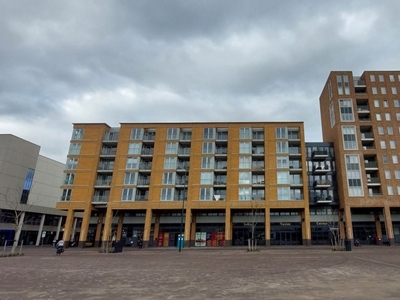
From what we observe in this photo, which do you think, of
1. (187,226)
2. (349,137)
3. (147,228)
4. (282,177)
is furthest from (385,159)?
(147,228)

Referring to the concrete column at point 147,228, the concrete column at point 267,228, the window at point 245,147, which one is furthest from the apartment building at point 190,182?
the concrete column at point 267,228

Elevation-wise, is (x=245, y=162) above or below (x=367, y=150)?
below

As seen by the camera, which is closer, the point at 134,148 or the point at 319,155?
the point at 134,148

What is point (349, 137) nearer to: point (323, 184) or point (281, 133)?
point (323, 184)

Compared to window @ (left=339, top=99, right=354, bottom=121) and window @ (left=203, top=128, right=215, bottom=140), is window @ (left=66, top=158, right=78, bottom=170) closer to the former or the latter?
window @ (left=203, top=128, right=215, bottom=140)

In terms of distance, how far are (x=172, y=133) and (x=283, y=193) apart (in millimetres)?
21525

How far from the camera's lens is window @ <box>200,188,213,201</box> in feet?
146

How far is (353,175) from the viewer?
152 feet

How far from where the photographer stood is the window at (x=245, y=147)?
46744 millimetres

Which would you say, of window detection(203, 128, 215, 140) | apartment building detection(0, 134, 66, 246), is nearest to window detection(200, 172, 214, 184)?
window detection(203, 128, 215, 140)

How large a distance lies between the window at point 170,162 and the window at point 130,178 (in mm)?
5667

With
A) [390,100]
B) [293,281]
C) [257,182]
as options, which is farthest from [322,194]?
[293,281]

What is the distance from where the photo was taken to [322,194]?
4812 cm

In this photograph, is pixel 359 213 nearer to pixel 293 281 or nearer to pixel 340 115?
pixel 340 115
